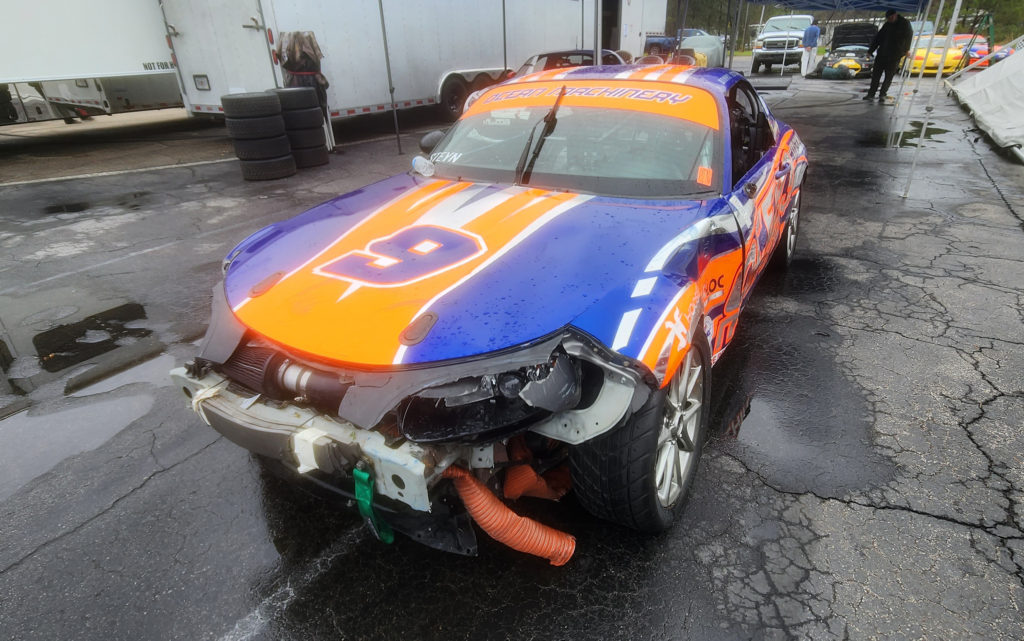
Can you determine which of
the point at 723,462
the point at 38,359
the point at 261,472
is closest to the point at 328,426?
the point at 261,472

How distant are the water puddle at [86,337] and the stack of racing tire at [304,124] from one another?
4.85 m

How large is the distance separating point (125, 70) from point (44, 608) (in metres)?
10.2

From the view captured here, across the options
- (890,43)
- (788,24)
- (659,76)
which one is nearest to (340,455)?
(659,76)

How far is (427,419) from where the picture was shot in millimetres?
1770

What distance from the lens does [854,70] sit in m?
21.0

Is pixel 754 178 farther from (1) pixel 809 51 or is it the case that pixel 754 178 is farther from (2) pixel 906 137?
(1) pixel 809 51

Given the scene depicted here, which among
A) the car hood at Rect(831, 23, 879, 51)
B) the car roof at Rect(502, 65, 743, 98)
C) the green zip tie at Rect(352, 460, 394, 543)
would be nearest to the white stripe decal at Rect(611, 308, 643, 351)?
the green zip tie at Rect(352, 460, 394, 543)

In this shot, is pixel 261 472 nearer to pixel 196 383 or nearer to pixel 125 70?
pixel 196 383

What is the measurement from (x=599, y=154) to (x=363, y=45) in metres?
8.95

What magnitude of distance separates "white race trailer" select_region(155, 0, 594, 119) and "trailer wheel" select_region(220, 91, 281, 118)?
60.5 inches

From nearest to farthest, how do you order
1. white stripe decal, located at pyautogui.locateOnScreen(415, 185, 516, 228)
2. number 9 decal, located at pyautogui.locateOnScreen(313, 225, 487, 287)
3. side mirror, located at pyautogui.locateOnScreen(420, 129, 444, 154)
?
1. number 9 decal, located at pyautogui.locateOnScreen(313, 225, 487, 287)
2. white stripe decal, located at pyautogui.locateOnScreen(415, 185, 516, 228)
3. side mirror, located at pyautogui.locateOnScreen(420, 129, 444, 154)

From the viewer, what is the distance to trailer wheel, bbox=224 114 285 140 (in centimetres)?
768

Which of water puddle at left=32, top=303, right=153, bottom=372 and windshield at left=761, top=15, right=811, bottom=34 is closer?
water puddle at left=32, top=303, right=153, bottom=372

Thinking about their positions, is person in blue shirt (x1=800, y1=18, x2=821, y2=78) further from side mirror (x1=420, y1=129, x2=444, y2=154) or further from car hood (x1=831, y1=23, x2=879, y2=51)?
side mirror (x1=420, y1=129, x2=444, y2=154)
